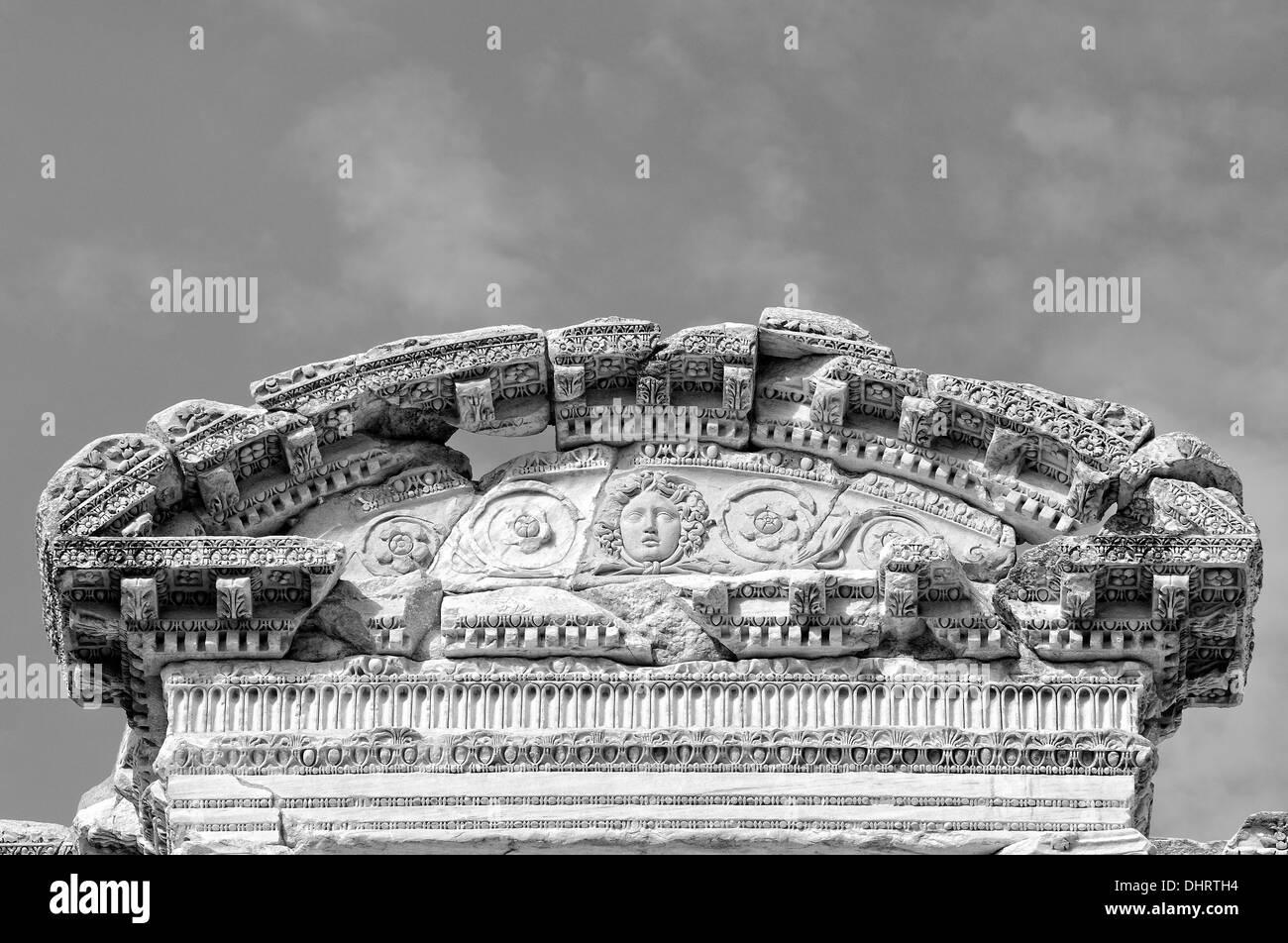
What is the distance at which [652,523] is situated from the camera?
2225 cm

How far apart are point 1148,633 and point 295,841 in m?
5.03

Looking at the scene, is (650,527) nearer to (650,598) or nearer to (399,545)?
(650,598)

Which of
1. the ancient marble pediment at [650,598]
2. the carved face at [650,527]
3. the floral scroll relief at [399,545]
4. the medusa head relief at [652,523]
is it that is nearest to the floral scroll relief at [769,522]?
the ancient marble pediment at [650,598]

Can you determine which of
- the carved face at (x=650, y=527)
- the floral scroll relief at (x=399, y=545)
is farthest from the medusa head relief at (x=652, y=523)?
the floral scroll relief at (x=399, y=545)

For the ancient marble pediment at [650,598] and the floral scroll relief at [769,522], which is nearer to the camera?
the ancient marble pediment at [650,598]

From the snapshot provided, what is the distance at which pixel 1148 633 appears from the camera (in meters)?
21.5

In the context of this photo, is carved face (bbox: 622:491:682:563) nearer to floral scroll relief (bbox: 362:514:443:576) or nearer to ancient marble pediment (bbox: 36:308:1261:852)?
ancient marble pediment (bbox: 36:308:1261:852)

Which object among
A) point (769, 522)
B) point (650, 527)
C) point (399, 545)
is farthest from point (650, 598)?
point (399, 545)

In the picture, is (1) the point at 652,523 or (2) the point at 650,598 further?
(1) the point at 652,523

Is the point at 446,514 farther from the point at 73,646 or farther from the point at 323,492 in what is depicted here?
the point at 73,646

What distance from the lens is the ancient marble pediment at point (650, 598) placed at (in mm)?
21094

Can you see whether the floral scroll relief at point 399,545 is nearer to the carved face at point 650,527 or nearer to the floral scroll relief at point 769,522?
the carved face at point 650,527

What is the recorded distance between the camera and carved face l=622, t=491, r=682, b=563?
2212cm

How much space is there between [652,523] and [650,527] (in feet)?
0.10
